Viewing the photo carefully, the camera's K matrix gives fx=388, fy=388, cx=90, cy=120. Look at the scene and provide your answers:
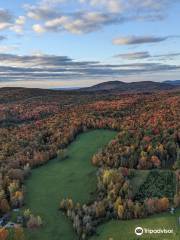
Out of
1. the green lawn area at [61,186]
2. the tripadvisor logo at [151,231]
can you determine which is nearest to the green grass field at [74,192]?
the green lawn area at [61,186]

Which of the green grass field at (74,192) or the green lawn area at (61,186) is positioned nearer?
the green grass field at (74,192)

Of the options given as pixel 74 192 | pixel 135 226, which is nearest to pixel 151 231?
pixel 135 226

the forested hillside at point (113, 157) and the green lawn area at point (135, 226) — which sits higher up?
the forested hillside at point (113, 157)

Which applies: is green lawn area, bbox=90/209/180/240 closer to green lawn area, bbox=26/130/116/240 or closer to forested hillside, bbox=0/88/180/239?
forested hillside, bbox=0/88/180/239

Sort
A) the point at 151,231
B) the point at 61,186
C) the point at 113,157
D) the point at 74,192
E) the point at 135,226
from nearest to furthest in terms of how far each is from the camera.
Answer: the point at 151,231, the point at 135,226, the point at 74,192, the point at 61,186, the point at 113,157

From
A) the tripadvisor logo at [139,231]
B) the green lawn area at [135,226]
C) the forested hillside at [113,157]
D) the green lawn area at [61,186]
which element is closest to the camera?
the green lawn area at [135,226]

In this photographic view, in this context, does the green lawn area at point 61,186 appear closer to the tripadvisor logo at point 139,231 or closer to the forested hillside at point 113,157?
the forested hillside at point 113,157

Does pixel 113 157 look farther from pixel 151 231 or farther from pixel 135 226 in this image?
pixel 151 231
